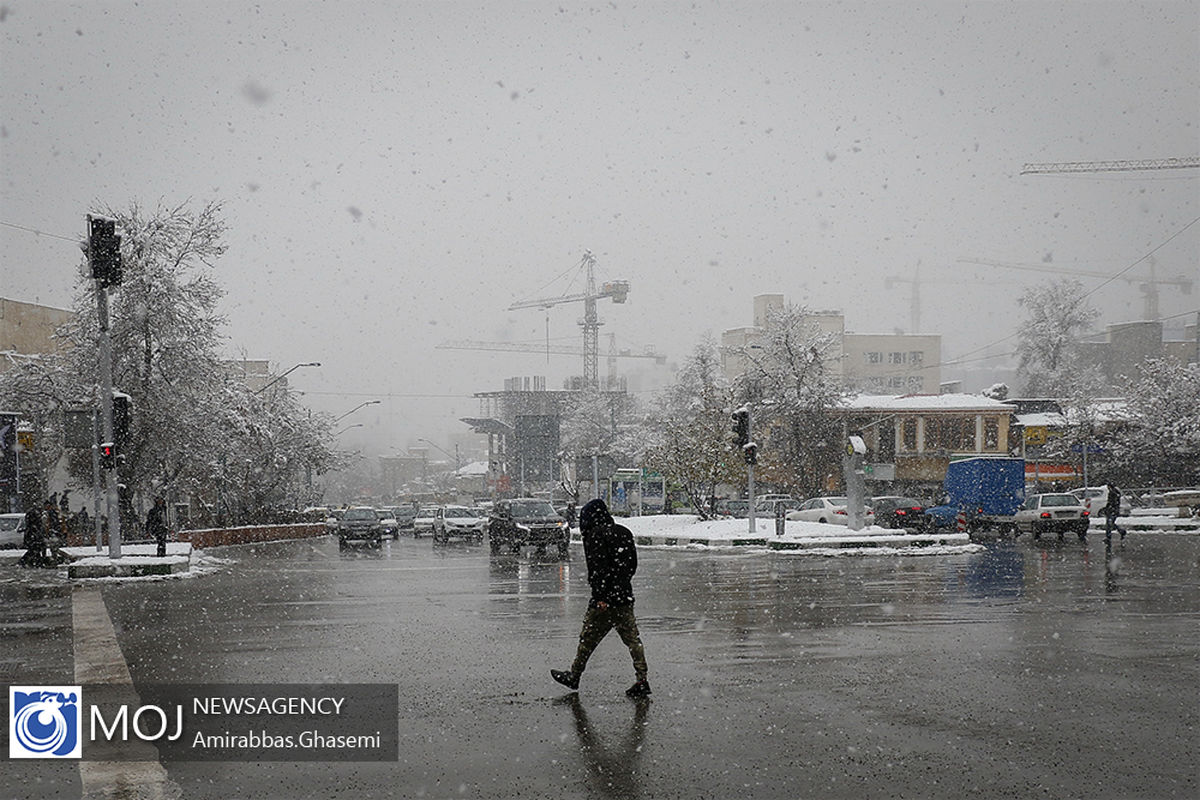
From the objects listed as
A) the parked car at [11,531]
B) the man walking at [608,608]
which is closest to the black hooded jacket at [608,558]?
the man walking at [608,608]

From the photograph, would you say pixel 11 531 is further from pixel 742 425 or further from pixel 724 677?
pixel 724 677

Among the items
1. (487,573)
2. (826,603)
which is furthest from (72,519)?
(826,603)

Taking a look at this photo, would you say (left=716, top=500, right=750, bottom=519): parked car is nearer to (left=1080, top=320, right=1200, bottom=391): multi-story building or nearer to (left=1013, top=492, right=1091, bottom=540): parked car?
(left=1013, top=492, right=1091, bottom=540): parked car

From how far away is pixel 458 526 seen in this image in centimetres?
4469

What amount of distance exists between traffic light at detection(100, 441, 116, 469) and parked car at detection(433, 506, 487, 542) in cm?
2075

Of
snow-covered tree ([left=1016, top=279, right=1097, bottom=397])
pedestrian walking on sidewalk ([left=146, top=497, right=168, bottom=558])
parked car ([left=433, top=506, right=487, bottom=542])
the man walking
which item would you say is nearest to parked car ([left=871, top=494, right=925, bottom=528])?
parked car ([left=433, top=506, right=487, bottom=542])

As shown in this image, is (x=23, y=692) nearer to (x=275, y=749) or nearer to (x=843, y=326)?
(x=275, y=749)

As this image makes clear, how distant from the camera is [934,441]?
241 ft

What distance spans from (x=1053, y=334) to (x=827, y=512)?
171 ft

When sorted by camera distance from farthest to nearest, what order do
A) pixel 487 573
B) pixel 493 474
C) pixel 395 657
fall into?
pixel 493 474 < pixel 487 573 < pixel 395 657

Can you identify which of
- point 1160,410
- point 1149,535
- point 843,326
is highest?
point 843,326

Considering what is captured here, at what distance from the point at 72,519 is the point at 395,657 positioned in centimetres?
3669

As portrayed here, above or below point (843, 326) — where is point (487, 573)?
below

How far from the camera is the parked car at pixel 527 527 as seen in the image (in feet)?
103
